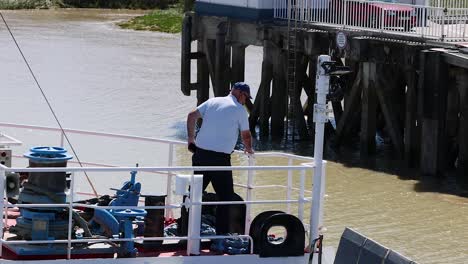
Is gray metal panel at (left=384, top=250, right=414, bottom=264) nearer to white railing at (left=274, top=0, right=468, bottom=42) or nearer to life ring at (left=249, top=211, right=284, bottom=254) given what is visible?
life ring at (left=249, top=211, right=284, bottom=254)

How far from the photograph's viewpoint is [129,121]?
29188 millimetres

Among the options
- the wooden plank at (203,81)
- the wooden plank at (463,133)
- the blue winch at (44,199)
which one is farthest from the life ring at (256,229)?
the wooden plank at (203,81)

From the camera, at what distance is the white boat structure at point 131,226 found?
10742mm

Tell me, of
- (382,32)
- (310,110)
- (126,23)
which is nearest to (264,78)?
(310,110)

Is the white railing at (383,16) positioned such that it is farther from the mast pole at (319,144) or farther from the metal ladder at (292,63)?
the mast pole at (319,144)

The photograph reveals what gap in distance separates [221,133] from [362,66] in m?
13.7

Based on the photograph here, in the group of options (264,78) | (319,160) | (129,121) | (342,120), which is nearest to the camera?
(319,160)

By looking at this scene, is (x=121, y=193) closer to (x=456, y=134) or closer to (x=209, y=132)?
(x=209, y=132)

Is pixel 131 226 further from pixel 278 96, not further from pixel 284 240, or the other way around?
pixel 278 96

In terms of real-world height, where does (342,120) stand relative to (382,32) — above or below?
below

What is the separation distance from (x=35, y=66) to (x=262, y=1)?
1392cm

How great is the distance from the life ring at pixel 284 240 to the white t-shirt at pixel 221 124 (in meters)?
0.73

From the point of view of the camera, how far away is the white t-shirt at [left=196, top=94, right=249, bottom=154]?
1136cm

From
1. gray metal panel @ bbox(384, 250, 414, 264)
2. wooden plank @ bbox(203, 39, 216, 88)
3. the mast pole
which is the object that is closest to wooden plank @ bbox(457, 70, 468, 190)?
wooden plank @ bbox(203, 39, 216, 88)
